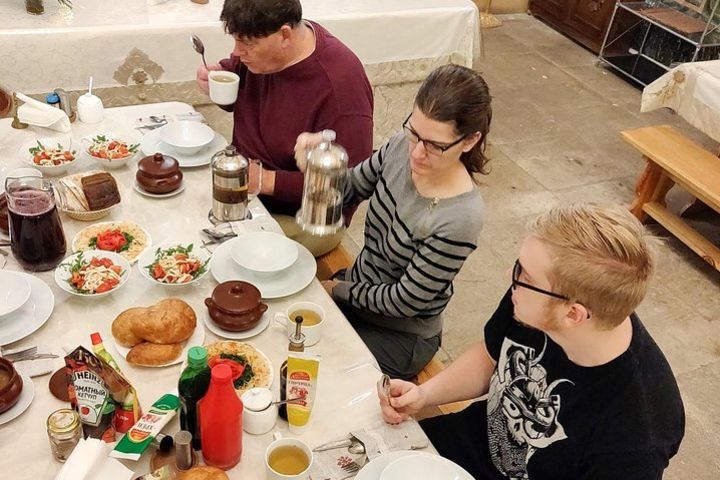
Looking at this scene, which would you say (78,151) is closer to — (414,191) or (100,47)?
(100,47)

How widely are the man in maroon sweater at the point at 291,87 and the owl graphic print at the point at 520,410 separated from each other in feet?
3.15

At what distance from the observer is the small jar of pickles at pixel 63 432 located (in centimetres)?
121

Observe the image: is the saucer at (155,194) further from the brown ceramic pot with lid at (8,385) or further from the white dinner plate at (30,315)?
the brown ceramic pot with lid at (8,385)

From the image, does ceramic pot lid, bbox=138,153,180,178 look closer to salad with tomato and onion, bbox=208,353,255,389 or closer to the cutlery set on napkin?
salad with tomato and onion, bbox=208,353,255,389

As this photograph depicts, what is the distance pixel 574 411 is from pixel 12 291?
4.32 feet

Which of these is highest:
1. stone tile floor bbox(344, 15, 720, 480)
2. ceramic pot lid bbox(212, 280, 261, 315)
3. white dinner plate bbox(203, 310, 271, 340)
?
ceramic pot lid bbox(212, 280, 261, 315)

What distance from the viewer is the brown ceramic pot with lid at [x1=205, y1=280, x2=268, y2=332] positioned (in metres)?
1.55

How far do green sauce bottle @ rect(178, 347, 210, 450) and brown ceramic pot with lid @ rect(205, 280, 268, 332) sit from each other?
31 centimetres

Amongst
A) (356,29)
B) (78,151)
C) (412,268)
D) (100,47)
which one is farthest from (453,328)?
(100,47)

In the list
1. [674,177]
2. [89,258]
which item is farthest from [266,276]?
[674,177]

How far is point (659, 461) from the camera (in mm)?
1244

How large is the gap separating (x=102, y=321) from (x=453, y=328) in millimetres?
1790

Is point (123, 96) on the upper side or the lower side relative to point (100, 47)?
lower

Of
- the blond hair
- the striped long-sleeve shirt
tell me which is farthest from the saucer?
the blond hair
